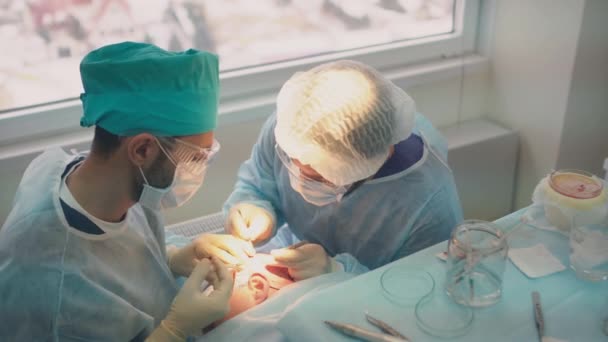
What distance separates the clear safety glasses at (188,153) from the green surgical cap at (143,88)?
0.03m

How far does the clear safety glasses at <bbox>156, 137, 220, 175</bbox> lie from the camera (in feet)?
4.74

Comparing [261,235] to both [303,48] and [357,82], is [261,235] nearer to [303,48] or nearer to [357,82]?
[357,82]

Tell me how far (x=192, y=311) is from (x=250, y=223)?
0.49m

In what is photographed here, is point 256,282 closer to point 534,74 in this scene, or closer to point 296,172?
point 296,172

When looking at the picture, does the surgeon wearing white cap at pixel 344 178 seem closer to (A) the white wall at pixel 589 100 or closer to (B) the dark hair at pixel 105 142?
Result: (B) the dark hair at pixel 105 142

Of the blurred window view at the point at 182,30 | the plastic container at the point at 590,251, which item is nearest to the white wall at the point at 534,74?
the blurred window view at the point at 182,30

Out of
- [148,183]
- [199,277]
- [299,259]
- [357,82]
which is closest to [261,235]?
[299,259]

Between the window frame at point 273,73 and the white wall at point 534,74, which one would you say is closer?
the window frame at point 273,73

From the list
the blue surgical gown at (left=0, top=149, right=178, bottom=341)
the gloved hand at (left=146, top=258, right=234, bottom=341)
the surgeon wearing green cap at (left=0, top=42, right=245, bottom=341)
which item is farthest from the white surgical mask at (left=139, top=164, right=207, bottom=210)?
the gloved hand at (left=146, top=258, right=234, bottom=341)

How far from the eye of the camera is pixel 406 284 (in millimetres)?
1389

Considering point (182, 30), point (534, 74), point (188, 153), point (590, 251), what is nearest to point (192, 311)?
point (188, 153)

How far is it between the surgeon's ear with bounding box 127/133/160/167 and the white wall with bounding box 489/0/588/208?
180 cm

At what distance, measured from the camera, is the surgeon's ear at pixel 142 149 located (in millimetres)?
1396

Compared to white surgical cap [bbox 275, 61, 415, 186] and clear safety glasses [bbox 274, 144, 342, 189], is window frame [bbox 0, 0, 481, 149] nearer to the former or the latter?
→ clear safety glasses [bbox 274, 144, 342, 189]
